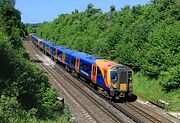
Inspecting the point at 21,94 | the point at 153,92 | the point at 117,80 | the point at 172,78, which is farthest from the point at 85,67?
the point at 21,94

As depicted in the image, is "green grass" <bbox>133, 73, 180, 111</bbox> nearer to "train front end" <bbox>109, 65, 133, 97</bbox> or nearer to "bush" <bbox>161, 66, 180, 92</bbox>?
"bush" <bbox>161, 66, 180, 92</bbox>

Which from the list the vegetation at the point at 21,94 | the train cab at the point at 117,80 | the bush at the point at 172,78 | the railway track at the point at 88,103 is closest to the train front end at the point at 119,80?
the train cab at the point at 117,80

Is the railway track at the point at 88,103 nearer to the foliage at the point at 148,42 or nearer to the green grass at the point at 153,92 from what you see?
the green grass at the point at 153,92

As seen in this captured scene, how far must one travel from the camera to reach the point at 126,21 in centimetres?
5603

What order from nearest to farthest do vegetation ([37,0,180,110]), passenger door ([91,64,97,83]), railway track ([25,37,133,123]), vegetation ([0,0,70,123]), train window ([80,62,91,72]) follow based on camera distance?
vegetation ([0,0,70,123]) → railway track ([25,37,133,123]) → vegetation ([37,0,180,110]) → passenger door ([91,64,97,83]) → train window ([80,62,91,72])

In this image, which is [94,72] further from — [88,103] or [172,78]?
[172,78]

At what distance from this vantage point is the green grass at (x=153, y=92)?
29.6 m

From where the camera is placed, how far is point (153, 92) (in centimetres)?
3453

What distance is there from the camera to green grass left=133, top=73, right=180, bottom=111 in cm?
2959

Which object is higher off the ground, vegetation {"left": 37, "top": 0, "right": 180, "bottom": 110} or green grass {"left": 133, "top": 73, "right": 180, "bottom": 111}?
vegetation {"left": 37, "top": 0, "right": 180, "bottom": 110}

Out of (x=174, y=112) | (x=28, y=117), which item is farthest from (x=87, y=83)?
(x=28, y=117)

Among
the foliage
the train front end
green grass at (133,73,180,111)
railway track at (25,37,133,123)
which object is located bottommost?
railway track at (25,37,133,123)

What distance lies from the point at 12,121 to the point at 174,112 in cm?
1586

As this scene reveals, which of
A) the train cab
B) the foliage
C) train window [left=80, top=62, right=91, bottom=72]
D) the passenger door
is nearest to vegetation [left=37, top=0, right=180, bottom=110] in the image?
the foliage
